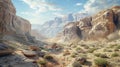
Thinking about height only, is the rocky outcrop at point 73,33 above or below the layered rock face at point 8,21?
below

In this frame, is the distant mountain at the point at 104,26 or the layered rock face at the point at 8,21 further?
the distant mountain at the point at 104,26

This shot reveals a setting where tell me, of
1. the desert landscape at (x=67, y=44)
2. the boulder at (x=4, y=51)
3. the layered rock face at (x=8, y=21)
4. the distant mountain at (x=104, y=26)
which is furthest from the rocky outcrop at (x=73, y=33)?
the boulder at (x=4, y=51)

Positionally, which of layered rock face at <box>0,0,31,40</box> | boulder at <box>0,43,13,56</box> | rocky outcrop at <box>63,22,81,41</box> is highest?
layered rock face at <box>0,0,31,40</box>

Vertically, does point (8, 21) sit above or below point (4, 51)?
above

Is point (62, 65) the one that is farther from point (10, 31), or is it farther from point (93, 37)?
point (93, 37)

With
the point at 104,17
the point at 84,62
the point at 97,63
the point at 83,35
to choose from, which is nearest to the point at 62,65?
the point at 84,62

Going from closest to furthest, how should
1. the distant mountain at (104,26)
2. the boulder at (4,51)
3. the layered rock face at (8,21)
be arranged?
the boulder at (4,51)
the layered rock face at (8,21)
the distant mountain at (104,26)

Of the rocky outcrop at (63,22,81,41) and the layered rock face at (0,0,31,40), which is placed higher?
the layered rock face at (0,0,31,40)

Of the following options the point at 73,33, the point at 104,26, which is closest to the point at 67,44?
the point at 104,26

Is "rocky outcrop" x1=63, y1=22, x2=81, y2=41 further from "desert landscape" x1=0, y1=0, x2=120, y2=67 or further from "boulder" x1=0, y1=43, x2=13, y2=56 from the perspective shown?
"boulder" x1=0, y1=43, x2=13, y2=56

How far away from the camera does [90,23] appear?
96.9m

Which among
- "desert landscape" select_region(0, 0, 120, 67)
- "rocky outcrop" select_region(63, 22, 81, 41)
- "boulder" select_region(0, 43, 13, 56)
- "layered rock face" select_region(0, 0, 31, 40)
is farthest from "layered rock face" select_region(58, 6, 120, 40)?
"boulder" select_region(0, 43, 13, 56)

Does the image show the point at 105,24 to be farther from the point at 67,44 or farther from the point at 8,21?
the point at 8,21

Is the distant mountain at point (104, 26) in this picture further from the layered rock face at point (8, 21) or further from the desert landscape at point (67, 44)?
the layered rock face at point (8, 21)
